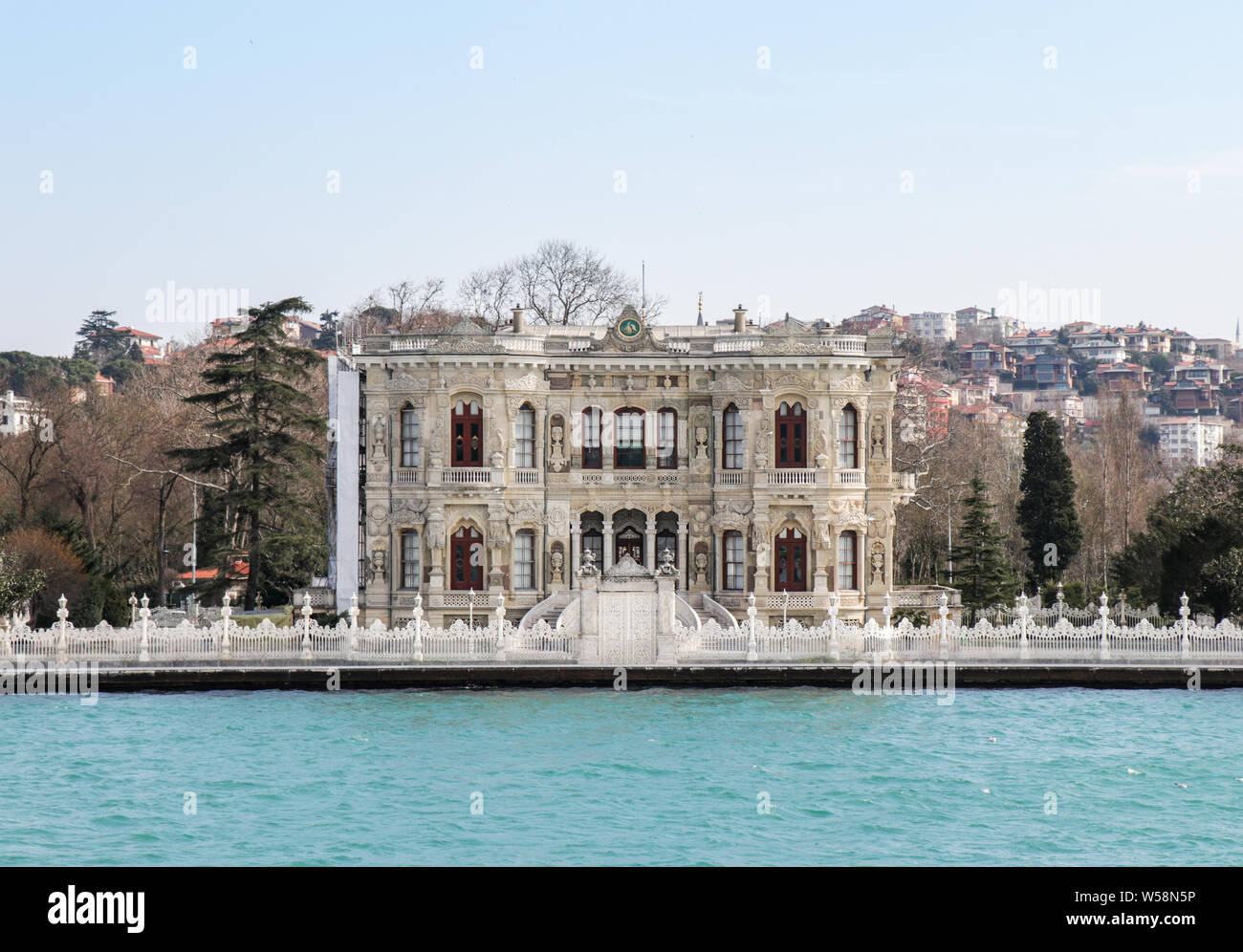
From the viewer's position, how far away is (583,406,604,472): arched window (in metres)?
37.5

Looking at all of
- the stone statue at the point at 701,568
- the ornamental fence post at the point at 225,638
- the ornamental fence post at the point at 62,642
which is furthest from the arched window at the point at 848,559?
the ornamental fence post at the point at 62,642

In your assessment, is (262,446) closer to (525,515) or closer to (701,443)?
(525,515)

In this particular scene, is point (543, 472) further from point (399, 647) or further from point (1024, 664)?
point (1024, 664)

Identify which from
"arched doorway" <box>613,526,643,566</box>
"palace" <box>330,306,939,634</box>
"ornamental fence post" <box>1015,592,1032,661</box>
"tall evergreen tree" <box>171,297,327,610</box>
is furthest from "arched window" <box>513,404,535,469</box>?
"ornamental fence post" <box>1015,592,1032,661</box>

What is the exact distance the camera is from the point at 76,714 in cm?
2866

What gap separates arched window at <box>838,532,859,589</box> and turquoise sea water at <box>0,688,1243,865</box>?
21.3 ft

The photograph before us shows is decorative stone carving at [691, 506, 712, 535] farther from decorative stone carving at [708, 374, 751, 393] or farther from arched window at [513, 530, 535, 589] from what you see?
arched window at [513, 530, 535, 589]

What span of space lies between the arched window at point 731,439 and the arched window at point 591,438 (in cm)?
280

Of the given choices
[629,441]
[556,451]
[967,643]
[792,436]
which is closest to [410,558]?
[556,451]

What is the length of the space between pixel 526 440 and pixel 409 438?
8.54 feet

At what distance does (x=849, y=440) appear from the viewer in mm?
37312

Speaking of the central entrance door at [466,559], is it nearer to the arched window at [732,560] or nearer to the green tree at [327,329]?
the arched window at [732,560]

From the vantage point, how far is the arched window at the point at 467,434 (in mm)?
37000

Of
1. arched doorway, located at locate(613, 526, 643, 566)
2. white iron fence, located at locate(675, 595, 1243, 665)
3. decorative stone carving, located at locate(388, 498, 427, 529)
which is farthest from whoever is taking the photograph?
arched doorway, located at locate(613, 526, 643, 566)
